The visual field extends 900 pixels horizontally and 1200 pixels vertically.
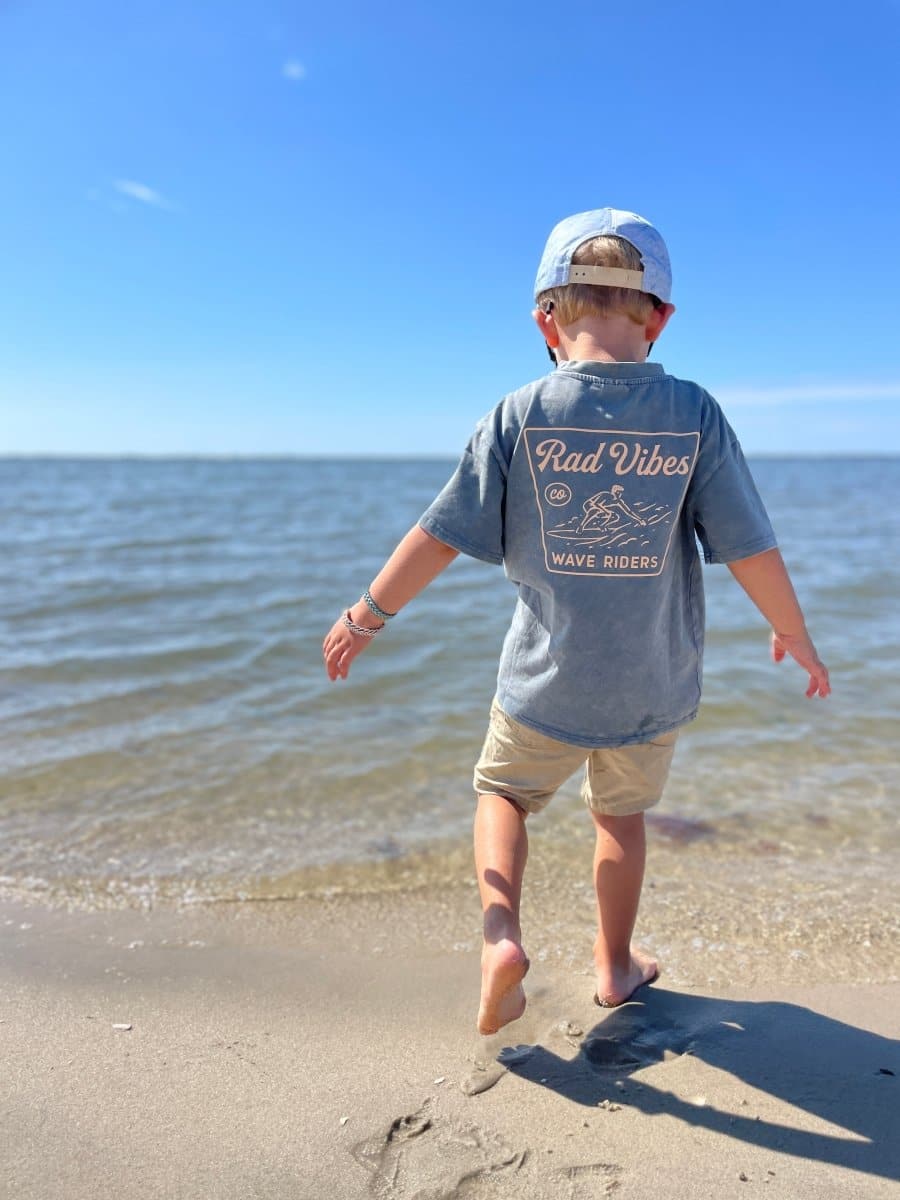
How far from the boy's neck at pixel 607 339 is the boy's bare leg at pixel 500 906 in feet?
3.62

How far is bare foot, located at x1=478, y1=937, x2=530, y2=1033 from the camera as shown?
5.98 ft

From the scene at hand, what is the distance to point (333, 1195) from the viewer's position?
1604 millimetres

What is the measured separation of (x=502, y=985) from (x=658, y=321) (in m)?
1.52

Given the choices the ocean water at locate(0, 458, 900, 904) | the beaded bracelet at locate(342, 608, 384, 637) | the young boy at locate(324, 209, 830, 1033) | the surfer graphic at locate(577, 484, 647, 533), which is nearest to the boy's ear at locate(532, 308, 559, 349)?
the young boy at locate(324, 209, 830, 1033)

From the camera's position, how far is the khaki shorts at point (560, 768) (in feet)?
7.02

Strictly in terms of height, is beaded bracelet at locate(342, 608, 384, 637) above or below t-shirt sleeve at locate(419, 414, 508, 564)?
below

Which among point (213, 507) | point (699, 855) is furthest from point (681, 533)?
point (213, 507)

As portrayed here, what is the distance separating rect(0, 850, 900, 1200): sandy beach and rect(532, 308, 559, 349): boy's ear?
1.72 m

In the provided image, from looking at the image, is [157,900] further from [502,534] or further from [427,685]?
[427,685]

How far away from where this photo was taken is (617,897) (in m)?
2.31

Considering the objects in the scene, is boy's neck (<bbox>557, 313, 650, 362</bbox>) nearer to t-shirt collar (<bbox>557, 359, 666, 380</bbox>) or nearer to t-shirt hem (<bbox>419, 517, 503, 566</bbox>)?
t-shirt collar (<bbox>557, 359, 666, 380</bbox>)

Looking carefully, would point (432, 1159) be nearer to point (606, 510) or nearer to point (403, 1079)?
point (403, 1079)

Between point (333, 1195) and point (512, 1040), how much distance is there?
0.67 m

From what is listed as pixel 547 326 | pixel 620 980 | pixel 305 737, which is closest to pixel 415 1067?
pixel 620 980
